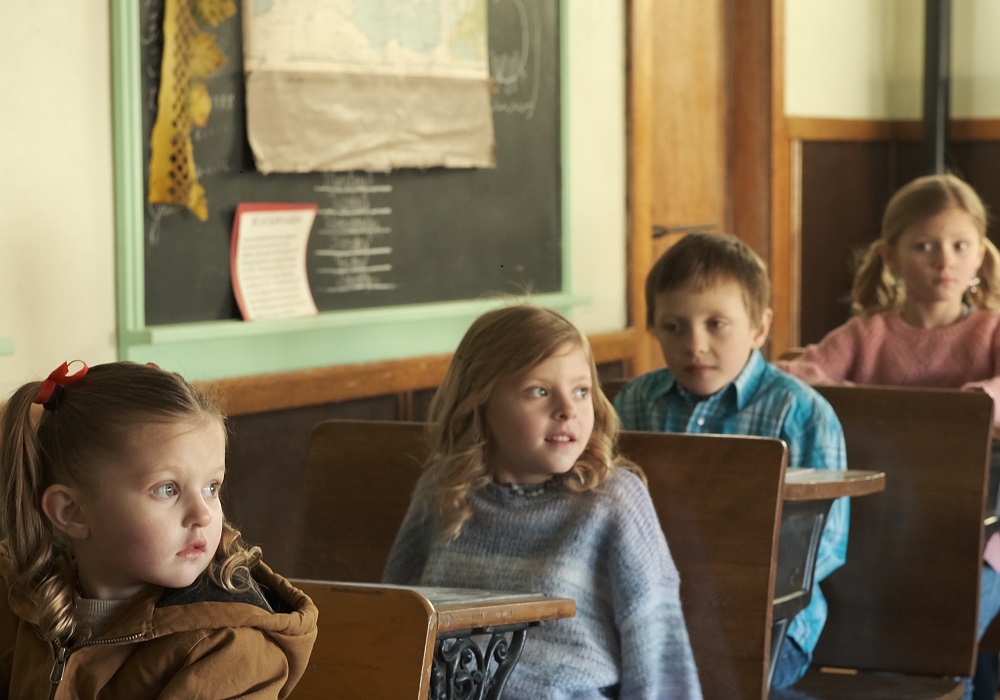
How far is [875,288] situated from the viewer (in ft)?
13.2

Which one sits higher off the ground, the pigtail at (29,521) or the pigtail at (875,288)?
the pigtail at (875,288)

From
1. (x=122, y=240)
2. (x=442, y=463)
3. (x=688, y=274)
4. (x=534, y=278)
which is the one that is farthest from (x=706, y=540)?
(x=534, y=278)

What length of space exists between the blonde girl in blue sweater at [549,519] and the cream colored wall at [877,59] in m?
3.65

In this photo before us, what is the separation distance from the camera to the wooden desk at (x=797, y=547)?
8.97 feet

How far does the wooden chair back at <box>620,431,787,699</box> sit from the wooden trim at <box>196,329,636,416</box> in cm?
110

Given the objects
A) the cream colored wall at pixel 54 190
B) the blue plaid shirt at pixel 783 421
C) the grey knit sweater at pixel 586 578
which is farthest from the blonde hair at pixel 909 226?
the cream colored wall at pixel 54 190

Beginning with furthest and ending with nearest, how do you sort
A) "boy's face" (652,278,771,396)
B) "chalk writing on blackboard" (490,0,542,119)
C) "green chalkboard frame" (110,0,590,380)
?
1. "chalk writing on blackboard" (490,0,542,119)
2. "green chalkboard frame" (110,0,590,380)
3. "boy's face" (652,278,771,396)

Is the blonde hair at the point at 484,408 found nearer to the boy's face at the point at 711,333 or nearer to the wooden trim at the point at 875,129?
the boy's face at the point at 711,333

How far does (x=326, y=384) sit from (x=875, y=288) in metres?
1.41

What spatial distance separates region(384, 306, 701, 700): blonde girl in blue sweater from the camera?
250 cm

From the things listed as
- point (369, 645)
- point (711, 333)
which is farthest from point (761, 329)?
point (369, 645)

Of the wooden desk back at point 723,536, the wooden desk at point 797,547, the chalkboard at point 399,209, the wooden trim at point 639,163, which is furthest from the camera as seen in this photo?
the wooden trim at point 639,163

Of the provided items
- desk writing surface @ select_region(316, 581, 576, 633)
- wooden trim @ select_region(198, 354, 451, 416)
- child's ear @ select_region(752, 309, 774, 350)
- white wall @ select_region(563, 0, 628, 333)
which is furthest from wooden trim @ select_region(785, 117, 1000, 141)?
desk writing surface @ select_region(316, 581, 576, 633)

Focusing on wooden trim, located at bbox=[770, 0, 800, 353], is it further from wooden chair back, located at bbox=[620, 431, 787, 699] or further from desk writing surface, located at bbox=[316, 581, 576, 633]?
desk writing surface, located at bbox=[316, 581, 576, 633]
